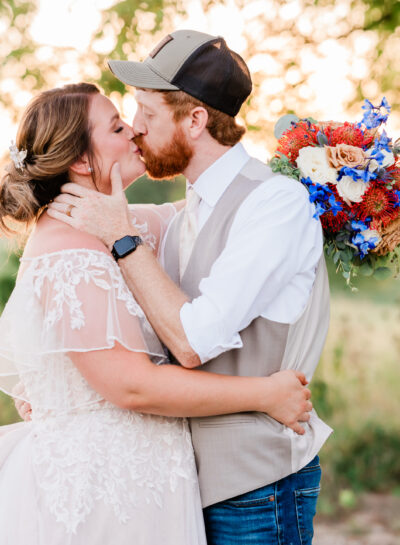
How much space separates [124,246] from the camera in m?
2.33

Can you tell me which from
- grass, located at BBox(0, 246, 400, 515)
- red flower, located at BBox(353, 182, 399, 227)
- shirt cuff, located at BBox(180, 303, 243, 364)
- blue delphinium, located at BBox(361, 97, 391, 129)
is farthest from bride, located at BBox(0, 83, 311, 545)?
grass, located at BBox(0, 246, 400, 515)

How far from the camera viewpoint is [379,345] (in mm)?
6941

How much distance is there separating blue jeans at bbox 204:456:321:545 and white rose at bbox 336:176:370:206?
0.99 m

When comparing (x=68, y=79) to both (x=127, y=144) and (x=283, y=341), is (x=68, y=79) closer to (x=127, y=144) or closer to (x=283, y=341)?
(x=127, y=144)

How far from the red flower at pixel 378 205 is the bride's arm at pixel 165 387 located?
0.73 m

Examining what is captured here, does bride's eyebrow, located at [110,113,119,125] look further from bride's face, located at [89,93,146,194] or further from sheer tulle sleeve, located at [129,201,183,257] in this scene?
sheer tulle sleeve, located at [129,201,183,257]

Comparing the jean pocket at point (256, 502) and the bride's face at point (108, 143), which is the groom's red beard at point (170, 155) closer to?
the bride's face at point (108, 143)

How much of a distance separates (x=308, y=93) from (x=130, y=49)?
149 centimetres

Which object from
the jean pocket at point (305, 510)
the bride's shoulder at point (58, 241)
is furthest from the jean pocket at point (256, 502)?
the bride's shoulder at point (58, 241)

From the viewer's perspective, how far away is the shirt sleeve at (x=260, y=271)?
2.18m

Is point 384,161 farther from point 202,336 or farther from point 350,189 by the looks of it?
point 202,336

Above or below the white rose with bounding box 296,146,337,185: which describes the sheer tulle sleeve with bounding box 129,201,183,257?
below

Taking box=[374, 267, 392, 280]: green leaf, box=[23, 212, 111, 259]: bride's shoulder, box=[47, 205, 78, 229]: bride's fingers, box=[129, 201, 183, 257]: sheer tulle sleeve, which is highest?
box=[47, 205, 78, 229]: bride's fingers

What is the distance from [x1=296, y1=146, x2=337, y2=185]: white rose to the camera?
8.18 feet
